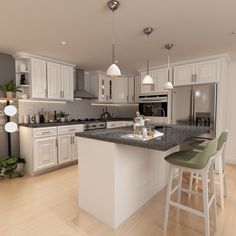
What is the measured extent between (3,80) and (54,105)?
1.13 m

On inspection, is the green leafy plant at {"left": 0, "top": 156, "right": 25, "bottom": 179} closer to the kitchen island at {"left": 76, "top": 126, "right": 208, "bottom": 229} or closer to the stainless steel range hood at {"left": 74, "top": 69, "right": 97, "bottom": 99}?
the kitchen island at {"left": 76, "top": 126, "right": 208, "bottom": 229}

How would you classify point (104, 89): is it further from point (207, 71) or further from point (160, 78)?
point (207, 71)

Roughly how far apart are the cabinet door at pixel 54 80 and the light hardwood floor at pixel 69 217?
1.94 meters

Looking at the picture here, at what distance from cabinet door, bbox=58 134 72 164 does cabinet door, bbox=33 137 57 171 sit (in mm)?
108

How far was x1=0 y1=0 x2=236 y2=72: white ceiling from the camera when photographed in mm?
1785

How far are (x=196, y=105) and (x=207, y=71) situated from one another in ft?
2.36

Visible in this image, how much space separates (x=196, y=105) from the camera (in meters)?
3.51

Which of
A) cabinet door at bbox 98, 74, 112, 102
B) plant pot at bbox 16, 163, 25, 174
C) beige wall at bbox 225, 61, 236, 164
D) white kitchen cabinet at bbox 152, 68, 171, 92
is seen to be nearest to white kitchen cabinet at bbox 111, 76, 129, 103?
cabinet door at bbox 98, 74, 112, 102

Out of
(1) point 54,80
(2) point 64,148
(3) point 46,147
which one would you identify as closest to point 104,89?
(1) point 54,80

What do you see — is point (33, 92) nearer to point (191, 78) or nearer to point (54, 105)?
point (54, 105)

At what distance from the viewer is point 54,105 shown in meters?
4.07

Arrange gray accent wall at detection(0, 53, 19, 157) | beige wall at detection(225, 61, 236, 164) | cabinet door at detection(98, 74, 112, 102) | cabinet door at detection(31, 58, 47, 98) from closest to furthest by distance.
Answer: gray accent wall at detection(0, 53, 19, 157), cabinet door at detection(31, 58, 47, 98), beige wall at detection(225, 61, 236, 164), cabinet door at detection(98, 74, 112, 102)

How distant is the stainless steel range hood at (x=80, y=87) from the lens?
439 cm

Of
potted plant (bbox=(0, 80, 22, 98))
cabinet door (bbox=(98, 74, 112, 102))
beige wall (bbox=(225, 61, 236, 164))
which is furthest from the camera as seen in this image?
cabinet door (bbox=(98, 74, 112, 102))
